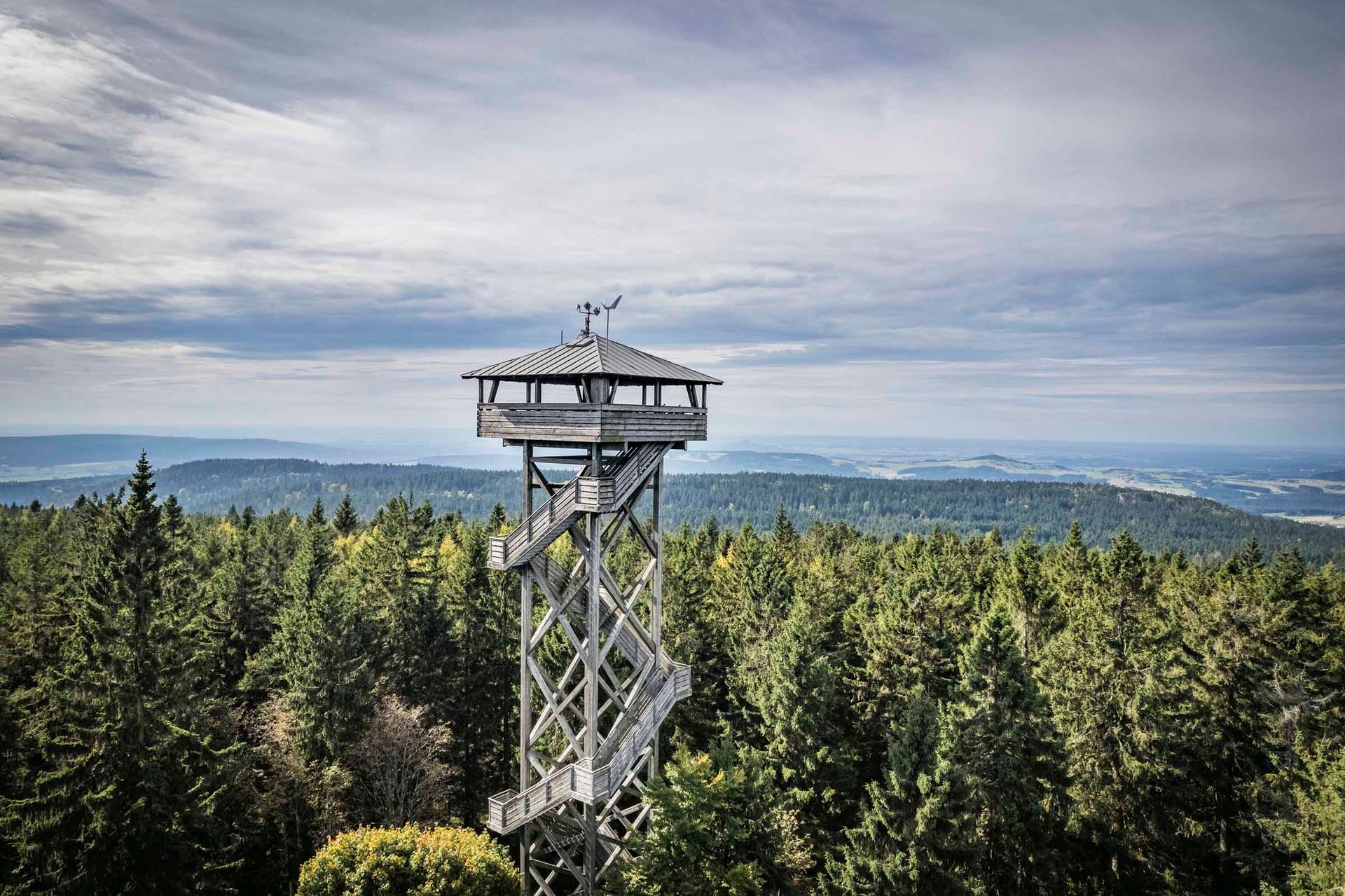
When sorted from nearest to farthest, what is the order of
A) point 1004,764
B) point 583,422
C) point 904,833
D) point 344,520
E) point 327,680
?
point 583,422 → point 904,833 → point 1004,764 → point 327,680 → point 344,520

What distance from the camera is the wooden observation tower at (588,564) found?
18609 mm

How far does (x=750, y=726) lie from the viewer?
26562 mm

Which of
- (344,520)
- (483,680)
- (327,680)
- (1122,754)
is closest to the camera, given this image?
(1122,754)

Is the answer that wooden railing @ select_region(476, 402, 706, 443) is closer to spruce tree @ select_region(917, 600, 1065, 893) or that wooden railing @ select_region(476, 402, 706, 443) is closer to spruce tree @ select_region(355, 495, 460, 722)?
spruce tree @ select_region(917, 600, 1065, 893)

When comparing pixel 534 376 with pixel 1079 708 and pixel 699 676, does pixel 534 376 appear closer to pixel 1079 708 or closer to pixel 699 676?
pixel 699 676

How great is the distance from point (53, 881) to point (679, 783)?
1489cm

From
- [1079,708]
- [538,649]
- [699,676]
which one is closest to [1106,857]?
[1079,708]

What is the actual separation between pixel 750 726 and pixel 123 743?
60.7ft

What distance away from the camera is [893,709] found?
2545cm

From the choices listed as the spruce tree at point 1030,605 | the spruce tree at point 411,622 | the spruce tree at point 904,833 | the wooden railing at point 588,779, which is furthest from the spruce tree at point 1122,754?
the spruce tree at point 411,622

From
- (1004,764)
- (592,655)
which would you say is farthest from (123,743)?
(1004,764)

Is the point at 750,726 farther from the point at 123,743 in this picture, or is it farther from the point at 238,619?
the point at 238,619

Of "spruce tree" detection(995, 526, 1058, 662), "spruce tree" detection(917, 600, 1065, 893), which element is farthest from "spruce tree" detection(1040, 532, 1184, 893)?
"spruce tree" detection(995, 526, 1058, 662)

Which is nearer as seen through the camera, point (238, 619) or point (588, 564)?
point (588, 564)
